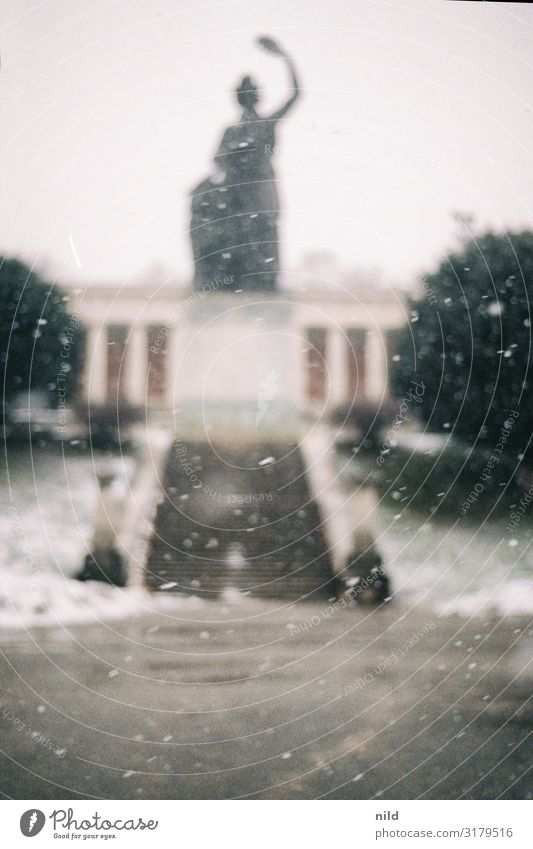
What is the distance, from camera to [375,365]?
0.95m

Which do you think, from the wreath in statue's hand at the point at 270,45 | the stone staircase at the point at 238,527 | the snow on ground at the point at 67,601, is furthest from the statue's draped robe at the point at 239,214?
the snow on ground at the point at 67,601

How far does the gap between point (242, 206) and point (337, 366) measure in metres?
0.27

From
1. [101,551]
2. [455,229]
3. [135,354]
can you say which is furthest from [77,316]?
[455,229]

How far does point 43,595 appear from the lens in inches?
36.9

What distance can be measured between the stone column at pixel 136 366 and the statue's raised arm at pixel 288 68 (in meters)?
0.37

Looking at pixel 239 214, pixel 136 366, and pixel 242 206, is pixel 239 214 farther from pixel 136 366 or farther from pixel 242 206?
pixel 136 366

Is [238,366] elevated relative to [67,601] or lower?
elevated

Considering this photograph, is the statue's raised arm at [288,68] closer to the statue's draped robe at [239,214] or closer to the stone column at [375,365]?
the statue's draped robe at [239,214]

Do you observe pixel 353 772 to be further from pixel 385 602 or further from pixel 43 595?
pixel 43 595

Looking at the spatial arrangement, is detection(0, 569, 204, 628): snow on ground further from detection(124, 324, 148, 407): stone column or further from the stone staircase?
detection(124, 324, 148, 407): stone column

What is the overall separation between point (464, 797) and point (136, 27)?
3.95ft

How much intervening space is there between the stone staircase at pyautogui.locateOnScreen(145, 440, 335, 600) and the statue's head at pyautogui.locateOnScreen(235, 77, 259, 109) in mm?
502

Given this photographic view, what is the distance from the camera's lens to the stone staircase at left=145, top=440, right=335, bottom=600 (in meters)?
0.95

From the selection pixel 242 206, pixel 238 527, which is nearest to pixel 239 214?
pixel 242 206
